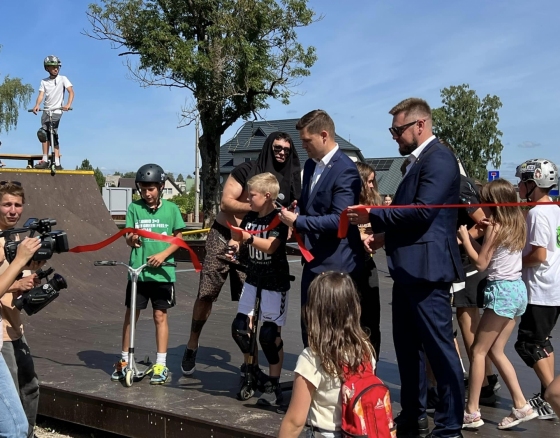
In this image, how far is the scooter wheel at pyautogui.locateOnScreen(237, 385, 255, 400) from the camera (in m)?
4.93

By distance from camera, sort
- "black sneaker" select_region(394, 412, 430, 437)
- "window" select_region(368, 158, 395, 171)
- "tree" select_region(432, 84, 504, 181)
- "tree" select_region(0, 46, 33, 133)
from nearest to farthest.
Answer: "black sneaker" select_region(394, 412, 430, 437)
"tree" select_region(0, 46, 33, 133)
"tree" select_region(432, 84, 504, 181)
"window" select_region(368, 158, 395, 171)

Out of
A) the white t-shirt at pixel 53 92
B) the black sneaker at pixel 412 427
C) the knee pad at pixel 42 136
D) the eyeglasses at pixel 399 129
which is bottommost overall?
the black sneaker at pixel 412 427

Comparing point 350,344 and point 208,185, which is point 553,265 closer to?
point 350,344

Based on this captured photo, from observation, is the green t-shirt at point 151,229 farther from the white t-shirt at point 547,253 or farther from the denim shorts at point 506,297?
the white t-shirt at point 547,253

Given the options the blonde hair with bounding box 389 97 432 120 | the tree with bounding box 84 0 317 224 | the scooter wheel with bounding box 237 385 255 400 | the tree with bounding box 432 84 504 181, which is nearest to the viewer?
the blonde hair with bounding box 389 97 432 120

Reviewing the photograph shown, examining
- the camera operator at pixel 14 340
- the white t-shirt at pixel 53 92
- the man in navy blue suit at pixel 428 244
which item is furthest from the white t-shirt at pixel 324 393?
the white t-shirt at pixel 53 92

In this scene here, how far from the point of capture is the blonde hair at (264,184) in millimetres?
4828

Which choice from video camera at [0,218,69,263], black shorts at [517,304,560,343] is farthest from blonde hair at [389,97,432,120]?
video camera at [0,218,69,263]

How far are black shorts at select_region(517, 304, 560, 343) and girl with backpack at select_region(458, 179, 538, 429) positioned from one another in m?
0.19

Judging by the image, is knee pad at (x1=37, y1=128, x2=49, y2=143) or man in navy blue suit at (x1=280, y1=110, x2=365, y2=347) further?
knee pad at (x1=37, y1=128, x2=49, y2=143)

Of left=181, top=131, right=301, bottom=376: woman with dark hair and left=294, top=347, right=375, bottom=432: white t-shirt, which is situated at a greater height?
left=181, top=131, right=301, bottom=376: woman with dark hair

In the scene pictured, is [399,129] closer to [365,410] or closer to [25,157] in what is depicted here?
[365,410]

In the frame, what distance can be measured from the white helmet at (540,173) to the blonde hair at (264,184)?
175 centimetres

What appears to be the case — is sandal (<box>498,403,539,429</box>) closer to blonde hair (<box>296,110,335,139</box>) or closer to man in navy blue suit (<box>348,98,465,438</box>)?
man in navy blue suit (<box>348,98,465,438</box>)
